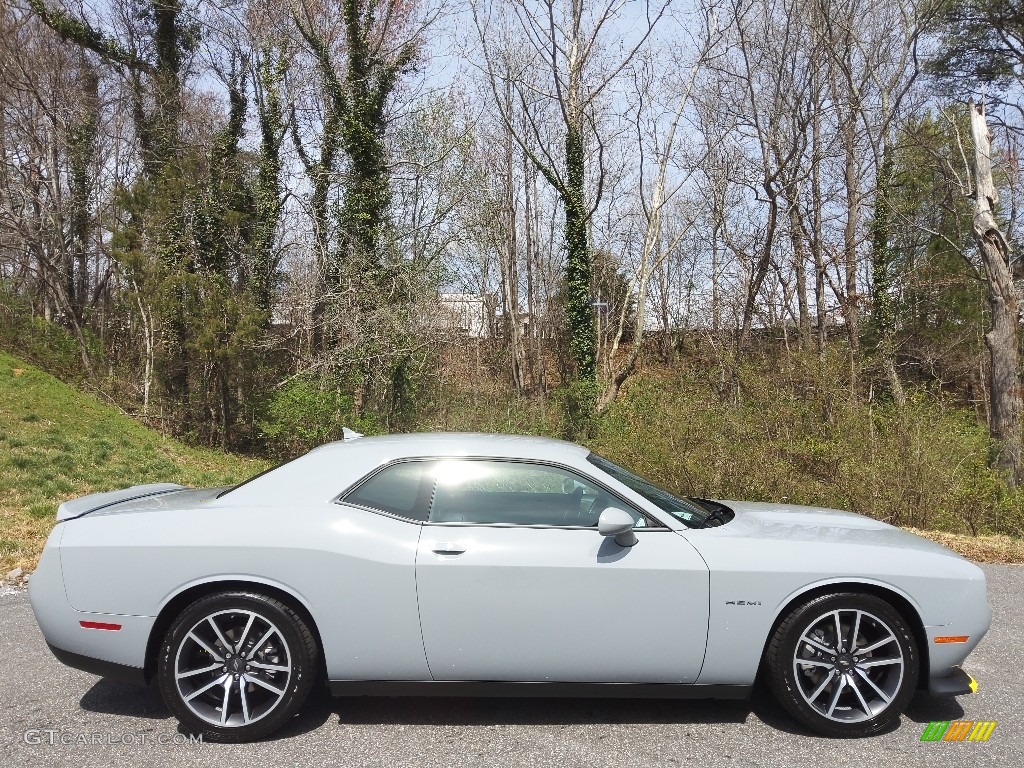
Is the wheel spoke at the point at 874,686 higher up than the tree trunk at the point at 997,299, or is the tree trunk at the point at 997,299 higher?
the tree trunk at the point at 997,299

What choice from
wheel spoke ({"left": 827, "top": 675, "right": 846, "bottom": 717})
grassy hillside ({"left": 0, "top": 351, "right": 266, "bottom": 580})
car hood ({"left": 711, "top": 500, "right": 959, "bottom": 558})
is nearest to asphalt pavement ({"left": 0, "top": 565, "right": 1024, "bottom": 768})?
wheel spoke ({"left": 827, "top": 675, "right": 846, "bottom": 717})

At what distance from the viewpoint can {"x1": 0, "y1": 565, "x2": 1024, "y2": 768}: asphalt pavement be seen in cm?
316

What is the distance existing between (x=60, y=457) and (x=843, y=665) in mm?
12391

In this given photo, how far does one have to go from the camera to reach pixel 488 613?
335 centimetres

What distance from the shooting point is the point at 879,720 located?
11.1ft

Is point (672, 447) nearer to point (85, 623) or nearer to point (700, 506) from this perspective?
point (700, 506)

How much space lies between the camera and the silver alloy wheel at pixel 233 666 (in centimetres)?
336

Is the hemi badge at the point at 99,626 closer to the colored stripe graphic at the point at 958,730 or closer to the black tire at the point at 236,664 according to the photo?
the black tire at the point at 236,664

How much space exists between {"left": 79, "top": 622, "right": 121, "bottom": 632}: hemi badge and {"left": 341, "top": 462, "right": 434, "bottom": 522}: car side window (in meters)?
1.20

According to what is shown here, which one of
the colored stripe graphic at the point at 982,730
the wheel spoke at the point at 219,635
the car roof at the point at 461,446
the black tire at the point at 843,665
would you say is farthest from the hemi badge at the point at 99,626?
the colored stripe graphic at the point at 982,730

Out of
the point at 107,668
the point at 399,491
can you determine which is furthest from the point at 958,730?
the point at 107,668

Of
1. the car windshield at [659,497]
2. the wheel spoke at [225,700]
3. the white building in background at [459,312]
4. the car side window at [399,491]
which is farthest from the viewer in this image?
the white building in background at [459,312]

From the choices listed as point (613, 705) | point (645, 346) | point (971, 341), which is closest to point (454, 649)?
point (613, 705)

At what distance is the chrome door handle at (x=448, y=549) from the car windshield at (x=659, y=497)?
0.90 m
